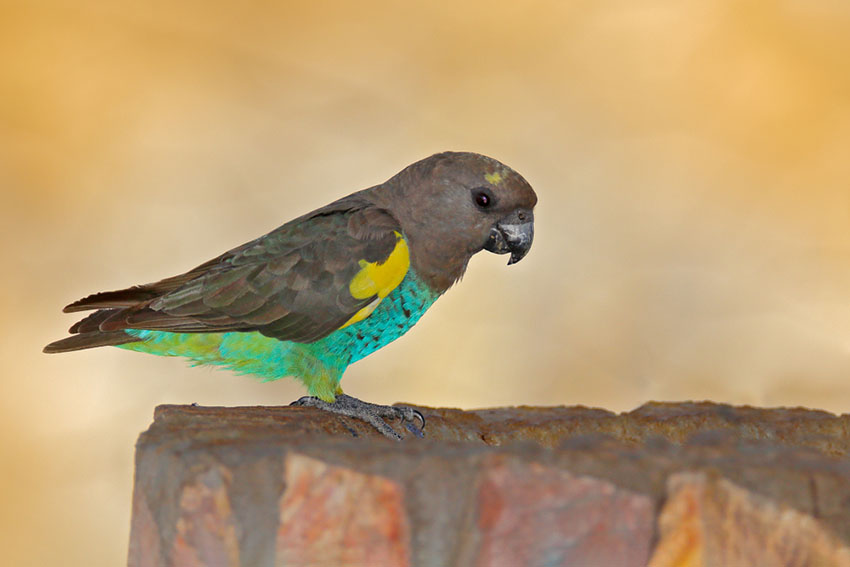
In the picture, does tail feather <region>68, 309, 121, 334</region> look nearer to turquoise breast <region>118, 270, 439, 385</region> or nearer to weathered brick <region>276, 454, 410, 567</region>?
turquoise breast <region>118, 270, 439, 385</region>

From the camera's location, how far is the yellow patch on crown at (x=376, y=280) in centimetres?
255

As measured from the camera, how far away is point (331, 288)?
8.43ft

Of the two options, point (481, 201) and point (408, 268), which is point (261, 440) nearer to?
point (408, 268)

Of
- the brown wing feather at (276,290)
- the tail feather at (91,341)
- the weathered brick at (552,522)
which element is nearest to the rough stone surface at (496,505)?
the weathered brick at (552,522)

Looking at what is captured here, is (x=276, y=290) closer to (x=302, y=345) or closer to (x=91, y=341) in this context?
(x=302, y=345)

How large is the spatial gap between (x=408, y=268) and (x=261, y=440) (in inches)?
41.3

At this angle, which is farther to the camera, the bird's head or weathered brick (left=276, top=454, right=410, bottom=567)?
the bird's head

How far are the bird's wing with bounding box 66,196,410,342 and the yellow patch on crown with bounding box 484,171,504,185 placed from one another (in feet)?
1.03

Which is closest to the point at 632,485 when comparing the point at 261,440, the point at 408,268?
the point at 261,440

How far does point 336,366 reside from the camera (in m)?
2.64

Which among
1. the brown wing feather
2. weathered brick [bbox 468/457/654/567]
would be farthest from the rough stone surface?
the brown wing feather

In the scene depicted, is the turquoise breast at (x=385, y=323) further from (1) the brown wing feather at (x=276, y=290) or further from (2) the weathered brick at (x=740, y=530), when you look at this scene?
(2) the weathered brick at (x=740, y=530)

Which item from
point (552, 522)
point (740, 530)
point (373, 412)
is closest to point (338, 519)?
point (552, 522)

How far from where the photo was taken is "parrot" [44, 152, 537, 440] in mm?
2559
